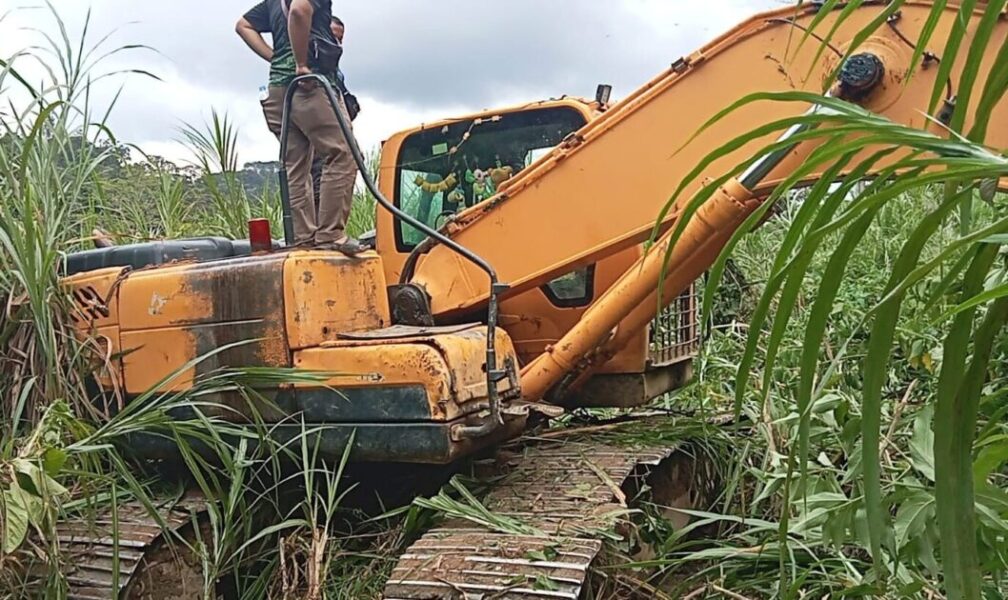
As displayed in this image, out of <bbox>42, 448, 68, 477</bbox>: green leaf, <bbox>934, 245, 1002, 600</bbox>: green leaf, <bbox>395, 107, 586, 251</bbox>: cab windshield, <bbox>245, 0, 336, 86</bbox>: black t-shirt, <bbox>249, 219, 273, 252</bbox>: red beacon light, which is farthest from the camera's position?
<bbox>395, 107, 586, 251</bbox>: cab windshield

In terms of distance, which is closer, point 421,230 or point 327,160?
point 421,230

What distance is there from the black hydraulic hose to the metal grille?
1.18m

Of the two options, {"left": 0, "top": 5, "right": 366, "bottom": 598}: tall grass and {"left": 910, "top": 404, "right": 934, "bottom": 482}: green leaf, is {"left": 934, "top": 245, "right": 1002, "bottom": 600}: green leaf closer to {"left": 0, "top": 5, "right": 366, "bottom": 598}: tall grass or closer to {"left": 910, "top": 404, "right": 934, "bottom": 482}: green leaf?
{"left": 910, "top": 404, "right": 934, "bottom": 482}: green leaf

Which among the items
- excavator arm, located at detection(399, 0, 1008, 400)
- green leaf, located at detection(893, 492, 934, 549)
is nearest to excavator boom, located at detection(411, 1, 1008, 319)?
excavator arm, located at detection(399, 0, 1008, 400)

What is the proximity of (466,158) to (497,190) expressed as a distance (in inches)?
20.9

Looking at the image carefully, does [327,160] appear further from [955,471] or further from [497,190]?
[955,471]

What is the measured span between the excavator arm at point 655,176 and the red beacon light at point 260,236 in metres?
0.58

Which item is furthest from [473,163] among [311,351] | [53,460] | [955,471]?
[955,471]

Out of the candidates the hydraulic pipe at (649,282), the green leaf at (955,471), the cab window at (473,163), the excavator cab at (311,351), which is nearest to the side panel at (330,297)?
the excavator cab at (311,351)

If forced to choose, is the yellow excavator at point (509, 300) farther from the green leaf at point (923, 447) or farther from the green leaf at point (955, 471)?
the green leaf at point (955, 471)

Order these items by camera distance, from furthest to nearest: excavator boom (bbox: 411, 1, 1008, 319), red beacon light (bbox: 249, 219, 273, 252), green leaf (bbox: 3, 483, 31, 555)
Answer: red beacon light (bbox: 249, 219, 273, 252) < excavator boom (bbox: 411, 1, 1008, 319) < green leaf (bbox: 3, 483, 31, 555)

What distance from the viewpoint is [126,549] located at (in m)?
3.09

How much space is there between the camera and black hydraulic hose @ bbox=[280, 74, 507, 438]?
3.19 metres

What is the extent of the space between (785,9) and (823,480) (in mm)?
1863
